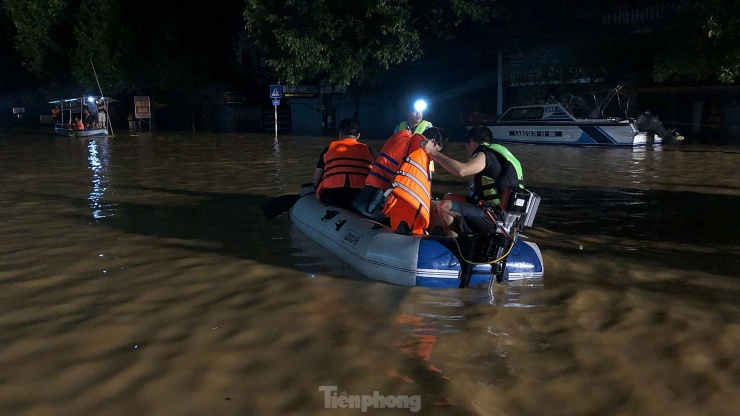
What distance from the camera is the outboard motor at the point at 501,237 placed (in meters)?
5.40

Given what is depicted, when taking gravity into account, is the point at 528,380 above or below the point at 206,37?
below

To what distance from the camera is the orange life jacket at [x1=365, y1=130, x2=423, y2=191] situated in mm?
6145

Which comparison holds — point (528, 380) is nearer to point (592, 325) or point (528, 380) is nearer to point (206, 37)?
point (592, 325)

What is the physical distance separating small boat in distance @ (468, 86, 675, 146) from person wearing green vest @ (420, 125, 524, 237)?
1585 centimetres

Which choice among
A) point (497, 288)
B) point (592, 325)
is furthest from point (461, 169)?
point (592, 325)

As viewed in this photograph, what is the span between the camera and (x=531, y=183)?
12508 millimetres

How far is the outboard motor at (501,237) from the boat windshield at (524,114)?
18.1 meters

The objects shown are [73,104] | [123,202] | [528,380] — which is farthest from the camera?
[73,104]

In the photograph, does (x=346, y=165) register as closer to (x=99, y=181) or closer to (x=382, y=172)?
(x=382, y=172)

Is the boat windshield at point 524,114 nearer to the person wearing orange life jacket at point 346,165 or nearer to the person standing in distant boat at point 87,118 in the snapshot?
the person wearing orange life jacket at point 346,165

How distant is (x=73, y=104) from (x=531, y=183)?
2777 cm

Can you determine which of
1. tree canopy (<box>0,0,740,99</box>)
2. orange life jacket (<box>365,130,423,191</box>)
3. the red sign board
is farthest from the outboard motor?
the red sign board

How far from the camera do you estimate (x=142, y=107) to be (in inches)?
1393

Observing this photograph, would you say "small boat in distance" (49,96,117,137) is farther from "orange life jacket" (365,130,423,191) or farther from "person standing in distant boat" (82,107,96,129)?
"orange life jacket" (365,130,423,191)
